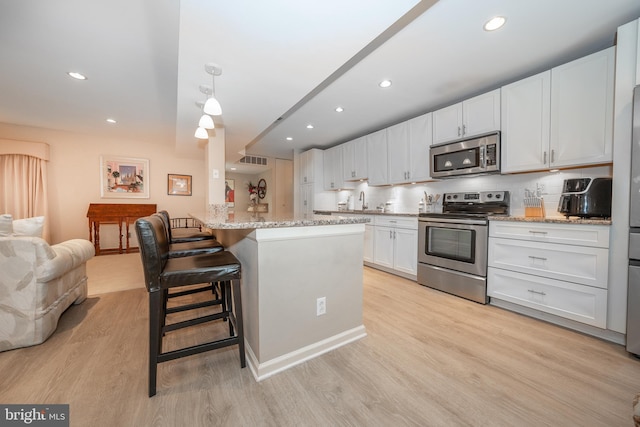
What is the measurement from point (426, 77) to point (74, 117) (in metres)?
5.57

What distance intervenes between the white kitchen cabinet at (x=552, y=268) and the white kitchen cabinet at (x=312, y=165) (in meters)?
3.50

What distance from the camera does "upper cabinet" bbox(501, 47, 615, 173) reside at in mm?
1930

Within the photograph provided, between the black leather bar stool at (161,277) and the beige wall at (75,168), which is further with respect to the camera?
the beige wall at (75,168)

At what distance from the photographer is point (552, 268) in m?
2.08

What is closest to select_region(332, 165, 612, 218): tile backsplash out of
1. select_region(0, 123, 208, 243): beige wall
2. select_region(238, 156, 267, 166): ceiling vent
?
select_region(0, 123, 208, 243): beige wall

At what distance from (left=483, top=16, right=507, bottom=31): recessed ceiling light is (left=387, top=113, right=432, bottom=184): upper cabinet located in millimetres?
1386

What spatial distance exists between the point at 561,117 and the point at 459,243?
1.46m

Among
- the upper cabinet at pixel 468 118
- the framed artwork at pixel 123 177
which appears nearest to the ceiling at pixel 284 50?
the upper cabinet at pixel 468 118

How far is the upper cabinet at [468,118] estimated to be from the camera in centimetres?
261

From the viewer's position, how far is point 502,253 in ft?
7.89

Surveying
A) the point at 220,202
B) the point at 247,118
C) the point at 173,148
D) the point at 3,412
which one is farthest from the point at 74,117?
the point at 3,412

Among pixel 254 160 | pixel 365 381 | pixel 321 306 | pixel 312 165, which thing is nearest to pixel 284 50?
pixel 321 306

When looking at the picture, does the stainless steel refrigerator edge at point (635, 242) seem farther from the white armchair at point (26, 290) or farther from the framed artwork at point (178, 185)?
the framed artwork at point (178, 185)

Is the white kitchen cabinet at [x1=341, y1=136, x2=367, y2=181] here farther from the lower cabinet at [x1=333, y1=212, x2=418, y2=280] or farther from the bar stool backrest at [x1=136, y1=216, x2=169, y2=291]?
the bar stool backrest at [x1=136, y1=216, x2=169, y2=291]
